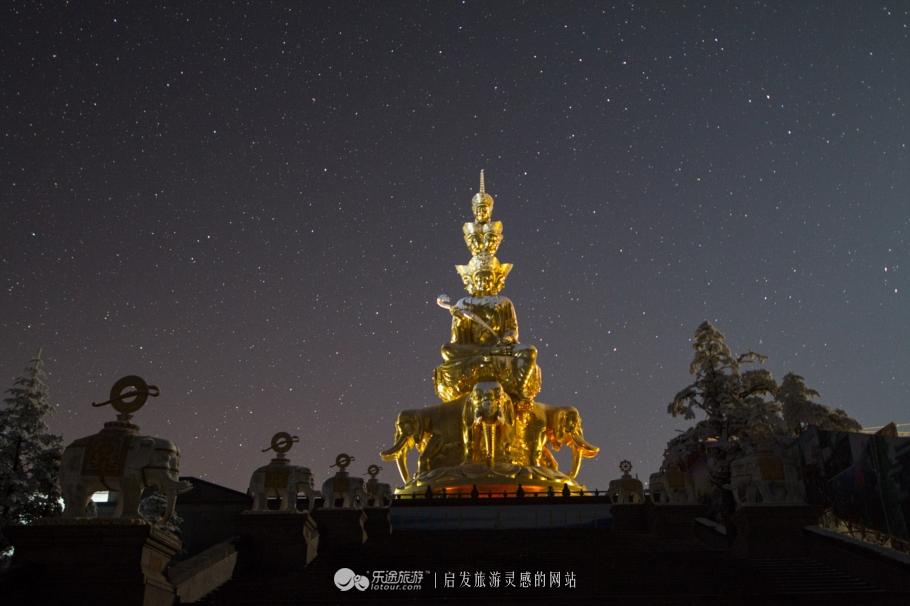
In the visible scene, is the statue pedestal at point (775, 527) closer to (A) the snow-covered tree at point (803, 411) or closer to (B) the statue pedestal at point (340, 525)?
(B) the statue pedestal at point (340, 525)

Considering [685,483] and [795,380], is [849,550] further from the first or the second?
[795,380]

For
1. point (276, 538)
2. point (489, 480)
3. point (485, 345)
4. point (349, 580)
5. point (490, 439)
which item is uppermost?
point (485, 345)

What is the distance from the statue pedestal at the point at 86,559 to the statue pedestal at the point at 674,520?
10087 millimetres

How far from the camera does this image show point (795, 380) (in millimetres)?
26812

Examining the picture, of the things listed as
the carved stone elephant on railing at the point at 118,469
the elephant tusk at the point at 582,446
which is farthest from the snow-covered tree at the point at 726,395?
the carved stone elephant on railing at the point at 118,469

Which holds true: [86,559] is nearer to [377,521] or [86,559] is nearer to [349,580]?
[349,580]

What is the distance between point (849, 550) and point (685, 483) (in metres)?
6.24

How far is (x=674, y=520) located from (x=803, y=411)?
12562mm

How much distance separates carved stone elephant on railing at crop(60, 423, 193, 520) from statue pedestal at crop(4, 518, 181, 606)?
325 millimetres

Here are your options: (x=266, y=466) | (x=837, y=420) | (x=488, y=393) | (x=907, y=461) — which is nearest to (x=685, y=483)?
(x=907, y=461)

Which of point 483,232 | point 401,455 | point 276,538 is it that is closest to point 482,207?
point 483,232

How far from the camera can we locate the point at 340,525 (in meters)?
14.5

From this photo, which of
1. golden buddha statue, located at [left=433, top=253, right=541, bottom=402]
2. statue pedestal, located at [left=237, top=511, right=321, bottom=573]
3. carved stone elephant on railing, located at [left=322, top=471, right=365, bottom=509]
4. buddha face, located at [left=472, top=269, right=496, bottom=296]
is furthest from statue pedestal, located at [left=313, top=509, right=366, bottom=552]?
buddha face, located at [left=472, top=269, right=496, bottom=296]

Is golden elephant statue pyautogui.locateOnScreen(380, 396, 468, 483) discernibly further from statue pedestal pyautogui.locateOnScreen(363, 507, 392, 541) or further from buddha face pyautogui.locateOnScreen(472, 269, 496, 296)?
statue pedestal pyautogui.locateOnScreen(363, 507, 392, 541)
